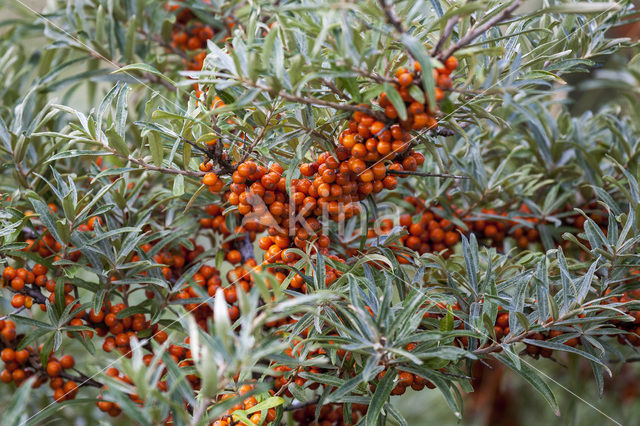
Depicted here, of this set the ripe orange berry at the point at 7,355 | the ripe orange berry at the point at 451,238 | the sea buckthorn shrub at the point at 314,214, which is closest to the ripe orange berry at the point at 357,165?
the sea buckthorn shrub at the point at 314,214

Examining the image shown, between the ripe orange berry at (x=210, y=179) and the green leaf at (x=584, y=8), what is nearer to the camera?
the green leaf at (x=584, y=8)

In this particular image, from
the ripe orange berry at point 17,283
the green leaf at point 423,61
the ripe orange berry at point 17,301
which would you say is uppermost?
the green leaf at point 423,61

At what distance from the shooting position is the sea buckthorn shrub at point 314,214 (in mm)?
715

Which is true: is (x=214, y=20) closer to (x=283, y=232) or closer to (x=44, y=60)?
(x=44, y=60)

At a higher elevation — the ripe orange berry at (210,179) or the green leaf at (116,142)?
the green leaf at (116,142)

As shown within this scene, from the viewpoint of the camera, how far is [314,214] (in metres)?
0.92

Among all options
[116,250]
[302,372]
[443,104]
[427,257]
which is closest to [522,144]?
[427,257]

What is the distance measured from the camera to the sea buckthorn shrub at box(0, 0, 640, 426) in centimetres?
72

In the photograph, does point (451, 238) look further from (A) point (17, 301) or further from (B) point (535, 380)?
(A) point (17, 301)

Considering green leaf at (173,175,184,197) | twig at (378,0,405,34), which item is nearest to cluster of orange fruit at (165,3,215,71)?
green leaf at (173,175,184,197)

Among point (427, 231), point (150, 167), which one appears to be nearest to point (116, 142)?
point (150, 167)

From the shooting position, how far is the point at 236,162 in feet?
2.94

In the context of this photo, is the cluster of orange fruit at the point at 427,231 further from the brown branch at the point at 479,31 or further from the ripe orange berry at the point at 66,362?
the ripe orange berry at the point at 66,362

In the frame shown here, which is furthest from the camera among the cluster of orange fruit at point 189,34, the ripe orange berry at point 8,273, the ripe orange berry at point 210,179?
the cluster of orange fruit at point 189,34
